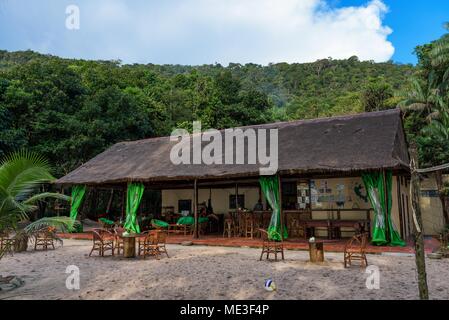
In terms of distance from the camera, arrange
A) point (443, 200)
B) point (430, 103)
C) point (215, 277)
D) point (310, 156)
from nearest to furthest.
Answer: point (215, 277) < point (310, 156) < point (443, 200) < point (430, 103)

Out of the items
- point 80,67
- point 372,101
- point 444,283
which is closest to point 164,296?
point 444,283

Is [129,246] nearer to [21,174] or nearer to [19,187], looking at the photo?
[19,187]

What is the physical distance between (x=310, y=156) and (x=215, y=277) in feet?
20.1

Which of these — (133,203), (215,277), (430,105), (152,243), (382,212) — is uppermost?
(430,105)

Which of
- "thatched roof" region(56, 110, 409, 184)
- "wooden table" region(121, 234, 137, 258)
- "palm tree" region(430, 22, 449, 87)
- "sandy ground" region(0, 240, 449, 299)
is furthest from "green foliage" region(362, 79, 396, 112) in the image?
"wooden table" region(121, 234, 137, 258)

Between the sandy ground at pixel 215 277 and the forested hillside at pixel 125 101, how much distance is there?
1314cm

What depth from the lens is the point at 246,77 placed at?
1934 inches

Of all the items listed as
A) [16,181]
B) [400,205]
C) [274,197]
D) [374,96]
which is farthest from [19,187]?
[374,96]

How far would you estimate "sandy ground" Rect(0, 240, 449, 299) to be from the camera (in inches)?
220

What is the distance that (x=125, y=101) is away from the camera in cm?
2320

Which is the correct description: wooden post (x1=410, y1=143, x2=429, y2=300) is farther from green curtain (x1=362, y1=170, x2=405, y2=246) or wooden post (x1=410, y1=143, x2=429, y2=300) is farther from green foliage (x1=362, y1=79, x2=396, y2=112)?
green foliage (x1=362, y1=79, x2=396, y2=112)

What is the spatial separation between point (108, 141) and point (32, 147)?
4334 millimetres

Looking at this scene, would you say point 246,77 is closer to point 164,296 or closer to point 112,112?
point 112,112
